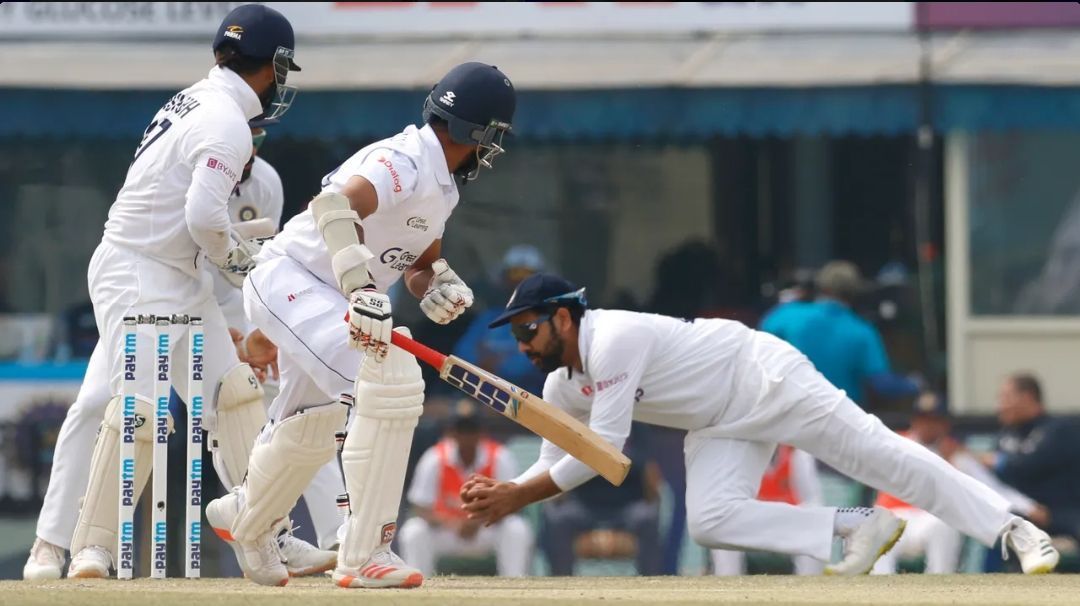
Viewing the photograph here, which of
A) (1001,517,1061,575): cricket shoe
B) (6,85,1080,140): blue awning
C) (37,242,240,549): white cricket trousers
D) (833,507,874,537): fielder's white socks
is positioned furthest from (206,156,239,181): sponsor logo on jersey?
(6,85,1080,140): blue awning

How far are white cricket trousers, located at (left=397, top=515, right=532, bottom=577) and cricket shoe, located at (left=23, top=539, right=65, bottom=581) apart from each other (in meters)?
3.57

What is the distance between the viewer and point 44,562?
6.67 m

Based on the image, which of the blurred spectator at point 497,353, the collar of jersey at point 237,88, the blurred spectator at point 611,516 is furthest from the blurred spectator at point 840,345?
the collar of jersey at point 237,88

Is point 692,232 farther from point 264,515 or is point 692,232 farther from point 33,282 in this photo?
point 264,515

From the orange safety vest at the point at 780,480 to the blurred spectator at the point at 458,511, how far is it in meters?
1.27

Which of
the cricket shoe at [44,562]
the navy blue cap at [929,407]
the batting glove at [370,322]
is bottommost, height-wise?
the navy blue cap at [929,407]

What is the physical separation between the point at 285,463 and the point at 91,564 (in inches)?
36.7

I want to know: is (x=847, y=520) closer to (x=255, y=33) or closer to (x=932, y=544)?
(x=255, y=33)

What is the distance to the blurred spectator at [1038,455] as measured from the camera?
33.7 ft

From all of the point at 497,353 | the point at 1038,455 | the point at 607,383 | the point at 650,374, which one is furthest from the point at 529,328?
the point at 1038,455

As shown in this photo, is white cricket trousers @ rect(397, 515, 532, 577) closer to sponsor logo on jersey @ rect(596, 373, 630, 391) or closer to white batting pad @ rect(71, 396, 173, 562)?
sponsor logo on jersey @ rect(596, 373, 630, 391)

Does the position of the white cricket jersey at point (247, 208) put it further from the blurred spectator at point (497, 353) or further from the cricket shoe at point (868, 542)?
the blurred spectator at point (497, 353)

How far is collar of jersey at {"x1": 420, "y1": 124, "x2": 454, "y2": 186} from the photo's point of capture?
5.90 m

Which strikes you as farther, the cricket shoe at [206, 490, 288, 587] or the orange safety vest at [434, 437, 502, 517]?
the orange safety vest at [434, 437, 502, 517]
